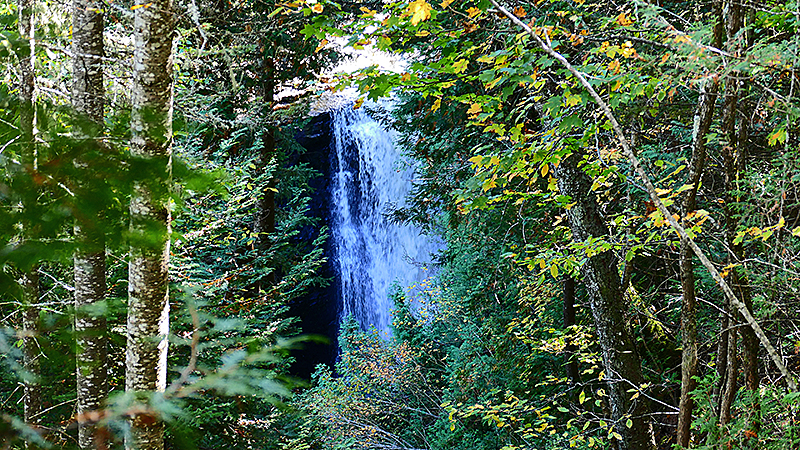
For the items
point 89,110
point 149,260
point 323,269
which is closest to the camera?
point 149,260

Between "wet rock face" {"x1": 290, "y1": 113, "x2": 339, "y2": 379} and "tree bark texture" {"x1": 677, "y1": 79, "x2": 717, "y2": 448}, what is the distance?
37.9ft

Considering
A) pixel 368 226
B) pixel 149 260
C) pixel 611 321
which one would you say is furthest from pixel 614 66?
pixel 368 226

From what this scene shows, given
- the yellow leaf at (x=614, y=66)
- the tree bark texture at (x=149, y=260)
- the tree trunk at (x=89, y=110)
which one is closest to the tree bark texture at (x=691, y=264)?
the yellow leaf at (x=614, y=66)

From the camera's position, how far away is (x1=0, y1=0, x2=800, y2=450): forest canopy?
1268 mm

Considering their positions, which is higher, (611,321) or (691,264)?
(691,264)

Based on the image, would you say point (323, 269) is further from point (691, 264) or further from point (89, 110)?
point (691, 264)

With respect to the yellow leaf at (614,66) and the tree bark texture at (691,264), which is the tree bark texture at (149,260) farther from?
the tree bark texture at (691,264)

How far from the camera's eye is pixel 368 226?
1444 centimetres

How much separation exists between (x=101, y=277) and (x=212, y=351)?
174 cm

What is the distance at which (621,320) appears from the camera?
154 inches

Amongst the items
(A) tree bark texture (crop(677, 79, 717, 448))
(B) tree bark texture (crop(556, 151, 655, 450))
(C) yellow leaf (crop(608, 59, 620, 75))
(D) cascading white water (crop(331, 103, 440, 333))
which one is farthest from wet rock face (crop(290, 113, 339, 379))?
(A) tree bark texture (crop(677, 79, 717, 448))

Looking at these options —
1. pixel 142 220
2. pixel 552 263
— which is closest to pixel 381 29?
pixel 552 263

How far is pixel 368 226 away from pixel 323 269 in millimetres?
1691

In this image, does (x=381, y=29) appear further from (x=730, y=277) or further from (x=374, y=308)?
(x=374, y=308)
